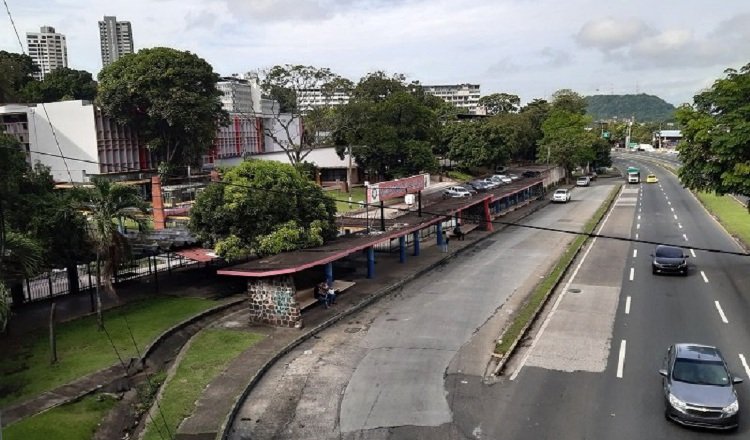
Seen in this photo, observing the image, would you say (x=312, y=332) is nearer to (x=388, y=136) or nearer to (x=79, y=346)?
(x=79, y=346)

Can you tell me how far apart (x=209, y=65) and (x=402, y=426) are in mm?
54541

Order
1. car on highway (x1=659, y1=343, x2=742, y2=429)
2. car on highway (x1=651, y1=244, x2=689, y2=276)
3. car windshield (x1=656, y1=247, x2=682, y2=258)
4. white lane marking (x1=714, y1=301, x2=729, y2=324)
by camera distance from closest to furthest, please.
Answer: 1. car on highway (x1=659, y1=343, x2=742, y2=429)
2. white lane marking (x1=714, y1=301, x2=729, y2=324)
3. car on highway (x1=651, y1=244, x2=689, y2=276)
4. car windshield (x1=656, y1=247, x2=682, y2=258)

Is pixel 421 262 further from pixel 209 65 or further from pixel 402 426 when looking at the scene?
pixel 209 65

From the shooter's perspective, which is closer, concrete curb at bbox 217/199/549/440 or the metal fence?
concrete curb at bbox 217/199/549/440

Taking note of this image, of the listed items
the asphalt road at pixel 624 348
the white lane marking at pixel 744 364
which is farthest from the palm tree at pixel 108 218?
the white lane marking at pixel 744 364

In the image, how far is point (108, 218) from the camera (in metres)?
22.3

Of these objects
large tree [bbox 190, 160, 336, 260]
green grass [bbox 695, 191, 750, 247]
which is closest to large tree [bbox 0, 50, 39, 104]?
large tree [bbox 190, 160, 336, 260]

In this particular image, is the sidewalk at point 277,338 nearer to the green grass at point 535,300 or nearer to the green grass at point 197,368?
the green grass at point 197,368

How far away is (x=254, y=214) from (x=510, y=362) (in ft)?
41.8

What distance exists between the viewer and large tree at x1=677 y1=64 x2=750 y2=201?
87.8ft

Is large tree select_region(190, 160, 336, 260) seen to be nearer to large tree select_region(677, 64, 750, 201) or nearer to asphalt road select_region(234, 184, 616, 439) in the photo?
asphalt road select_region(234, 184, 616, 439)

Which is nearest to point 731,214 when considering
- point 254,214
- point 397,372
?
point 254,214

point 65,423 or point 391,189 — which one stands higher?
point 391,189

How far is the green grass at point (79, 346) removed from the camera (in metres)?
18.0
